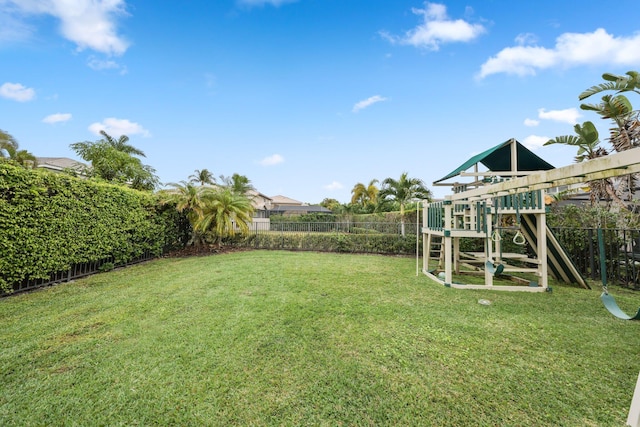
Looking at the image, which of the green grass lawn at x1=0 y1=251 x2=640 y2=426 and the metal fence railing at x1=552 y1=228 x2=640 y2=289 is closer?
the green grass lawn at x1=0 y1=251 x2=640 y2=426

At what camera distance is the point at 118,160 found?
1545cm

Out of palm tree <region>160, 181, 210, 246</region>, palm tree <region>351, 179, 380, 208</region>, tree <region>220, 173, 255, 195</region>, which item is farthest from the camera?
palm tree <region>351, 179, 380, 208</region>

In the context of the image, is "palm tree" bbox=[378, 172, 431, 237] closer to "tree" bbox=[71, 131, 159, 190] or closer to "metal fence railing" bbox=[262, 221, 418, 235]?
"metal fence railing" bbox=[262, 221, 418, 235]

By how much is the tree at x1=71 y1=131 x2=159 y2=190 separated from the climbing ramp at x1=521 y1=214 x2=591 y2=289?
54.8 feet

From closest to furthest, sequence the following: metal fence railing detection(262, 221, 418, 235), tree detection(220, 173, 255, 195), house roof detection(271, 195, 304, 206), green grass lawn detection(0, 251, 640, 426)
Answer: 1. green grass lawn detection(0, 251, 640, 426)
2. metal fence railing detection(262, 221, 418, 235)
3. tree detection(220, 173, 255, 195)
4. house roof detection(271, 195, 304, 206)

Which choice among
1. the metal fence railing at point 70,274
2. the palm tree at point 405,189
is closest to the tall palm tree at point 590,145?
the palm tree at point 405,189

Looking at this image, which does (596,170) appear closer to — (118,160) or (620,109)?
(620,109)

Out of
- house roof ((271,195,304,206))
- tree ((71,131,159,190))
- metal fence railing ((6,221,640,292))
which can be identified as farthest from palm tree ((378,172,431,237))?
house roof ((271,195,304,206))

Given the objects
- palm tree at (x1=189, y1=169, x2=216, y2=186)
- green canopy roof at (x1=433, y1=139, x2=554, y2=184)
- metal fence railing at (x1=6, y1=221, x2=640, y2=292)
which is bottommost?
metal fence railing at (x1=6, y1=221, x2=640, y2=292)

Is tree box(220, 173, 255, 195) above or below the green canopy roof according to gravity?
above

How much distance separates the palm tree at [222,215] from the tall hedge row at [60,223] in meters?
2.01

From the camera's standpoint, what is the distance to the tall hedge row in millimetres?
4152

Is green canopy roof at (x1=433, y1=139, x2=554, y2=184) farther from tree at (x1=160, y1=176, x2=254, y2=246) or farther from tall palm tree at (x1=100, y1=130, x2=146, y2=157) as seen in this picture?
tall palm tree at (x1=100, y1=130, x2=146, y2=157)

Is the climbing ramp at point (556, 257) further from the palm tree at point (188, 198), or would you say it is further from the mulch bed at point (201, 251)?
the palm tree at point (188, 198)
